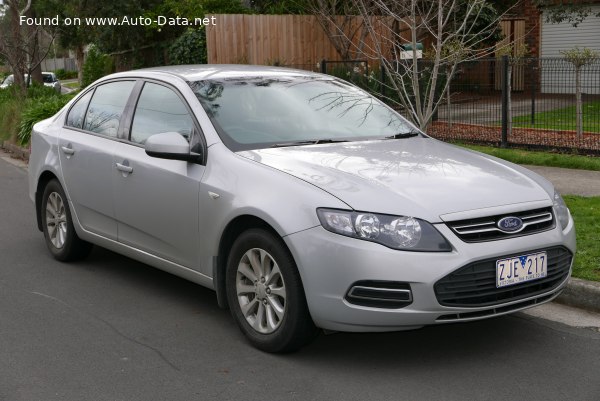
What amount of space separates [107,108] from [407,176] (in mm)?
2846

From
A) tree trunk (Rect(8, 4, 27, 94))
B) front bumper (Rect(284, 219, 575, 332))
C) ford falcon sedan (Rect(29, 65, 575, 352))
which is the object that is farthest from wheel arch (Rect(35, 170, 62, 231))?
tree trunk (Rect(8, 4, 27, 94))

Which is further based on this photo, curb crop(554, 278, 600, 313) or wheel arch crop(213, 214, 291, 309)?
curb crop(554, 278, 600, 313)

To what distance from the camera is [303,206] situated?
4.90 m

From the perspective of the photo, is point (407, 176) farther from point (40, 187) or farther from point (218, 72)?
point (40, 187)

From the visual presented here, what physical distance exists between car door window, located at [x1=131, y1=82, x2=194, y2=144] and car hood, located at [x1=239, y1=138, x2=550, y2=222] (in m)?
0.70

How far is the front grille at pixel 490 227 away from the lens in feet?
15.6

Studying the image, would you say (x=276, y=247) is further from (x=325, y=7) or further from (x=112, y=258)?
(x=325, y=7)

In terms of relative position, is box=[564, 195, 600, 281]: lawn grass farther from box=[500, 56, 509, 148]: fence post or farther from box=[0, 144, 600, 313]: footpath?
box=[500, 56, 509, 148]: fence post

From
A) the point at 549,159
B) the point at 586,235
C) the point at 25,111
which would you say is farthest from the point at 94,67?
the point at 586,235

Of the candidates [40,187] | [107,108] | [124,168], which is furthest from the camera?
[40,187]

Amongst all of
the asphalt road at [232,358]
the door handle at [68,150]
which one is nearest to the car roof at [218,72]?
the door handle at [68,150]

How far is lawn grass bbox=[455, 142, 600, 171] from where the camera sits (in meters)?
11.3

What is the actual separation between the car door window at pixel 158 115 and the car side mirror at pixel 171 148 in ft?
0.82

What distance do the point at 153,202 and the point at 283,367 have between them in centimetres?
165
